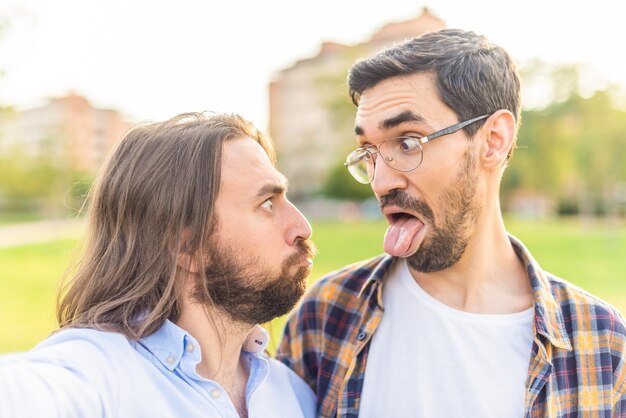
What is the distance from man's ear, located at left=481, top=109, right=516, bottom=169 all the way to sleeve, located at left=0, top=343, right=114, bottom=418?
183cm

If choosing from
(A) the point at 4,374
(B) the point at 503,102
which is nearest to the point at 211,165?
(A) the point at 4,374

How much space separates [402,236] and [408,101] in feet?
1.91

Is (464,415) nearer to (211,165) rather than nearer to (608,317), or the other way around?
(608,317)

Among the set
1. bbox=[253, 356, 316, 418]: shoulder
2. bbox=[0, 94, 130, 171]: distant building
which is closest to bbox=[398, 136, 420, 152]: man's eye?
bbox=[253, 356, 316, 418]: shoulder

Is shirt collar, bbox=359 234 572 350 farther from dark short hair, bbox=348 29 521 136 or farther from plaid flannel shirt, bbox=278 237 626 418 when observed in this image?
dark short hair, bbox=348 29 521 136

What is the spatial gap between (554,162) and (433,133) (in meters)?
39.3

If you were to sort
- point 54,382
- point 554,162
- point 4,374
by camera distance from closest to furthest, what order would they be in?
1. point 4,374
2. point 54,382
3. point 554,162

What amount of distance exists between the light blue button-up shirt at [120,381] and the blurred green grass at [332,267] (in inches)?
145

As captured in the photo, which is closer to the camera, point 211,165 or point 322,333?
point 211,165

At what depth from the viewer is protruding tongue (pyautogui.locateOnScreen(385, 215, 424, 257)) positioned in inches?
113

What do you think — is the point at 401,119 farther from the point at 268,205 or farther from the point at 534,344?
the point at 534,344

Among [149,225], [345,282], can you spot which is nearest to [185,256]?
[149,225]

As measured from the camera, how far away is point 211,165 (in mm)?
2627

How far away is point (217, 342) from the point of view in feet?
8.61
